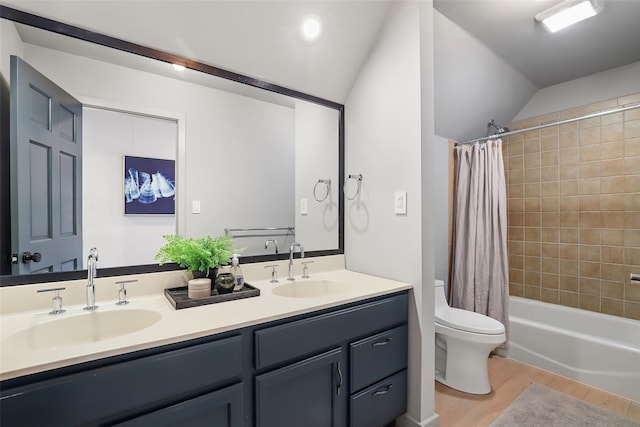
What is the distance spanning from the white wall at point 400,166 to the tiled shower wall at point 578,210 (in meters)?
1.97

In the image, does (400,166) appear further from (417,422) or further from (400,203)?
(417,422)

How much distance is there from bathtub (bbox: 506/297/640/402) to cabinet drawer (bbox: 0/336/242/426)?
8.11ft

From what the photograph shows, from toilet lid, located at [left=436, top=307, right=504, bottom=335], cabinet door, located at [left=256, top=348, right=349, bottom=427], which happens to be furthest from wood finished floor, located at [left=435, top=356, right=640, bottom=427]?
cabinet door, located at [left=256, top=348, right=349, bottom=427]

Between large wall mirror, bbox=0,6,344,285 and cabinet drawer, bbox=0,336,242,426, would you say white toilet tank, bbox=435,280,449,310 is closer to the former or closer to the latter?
large wall mirror, bbox=0,6,344,285

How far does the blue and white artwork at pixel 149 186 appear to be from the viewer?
4.86 ft

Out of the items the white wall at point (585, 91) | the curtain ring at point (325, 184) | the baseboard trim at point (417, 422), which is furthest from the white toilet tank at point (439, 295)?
the white wall at point (585, 91)

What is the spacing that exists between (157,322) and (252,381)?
1.33 ft

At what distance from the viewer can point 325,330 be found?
1.27m

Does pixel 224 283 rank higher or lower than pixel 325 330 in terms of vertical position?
higher

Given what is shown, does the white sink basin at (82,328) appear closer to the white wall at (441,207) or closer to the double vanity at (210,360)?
the double vanity at (210,360)

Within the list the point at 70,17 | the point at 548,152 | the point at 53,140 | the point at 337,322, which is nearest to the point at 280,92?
the point at 70,17

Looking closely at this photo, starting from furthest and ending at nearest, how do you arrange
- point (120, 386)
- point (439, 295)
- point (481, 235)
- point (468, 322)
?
point (481, 235)
point (439, 295)
point (468, 322)
point (120, 386)

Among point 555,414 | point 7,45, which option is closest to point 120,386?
point 7,45

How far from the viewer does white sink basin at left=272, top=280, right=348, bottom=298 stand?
1.66 metres
